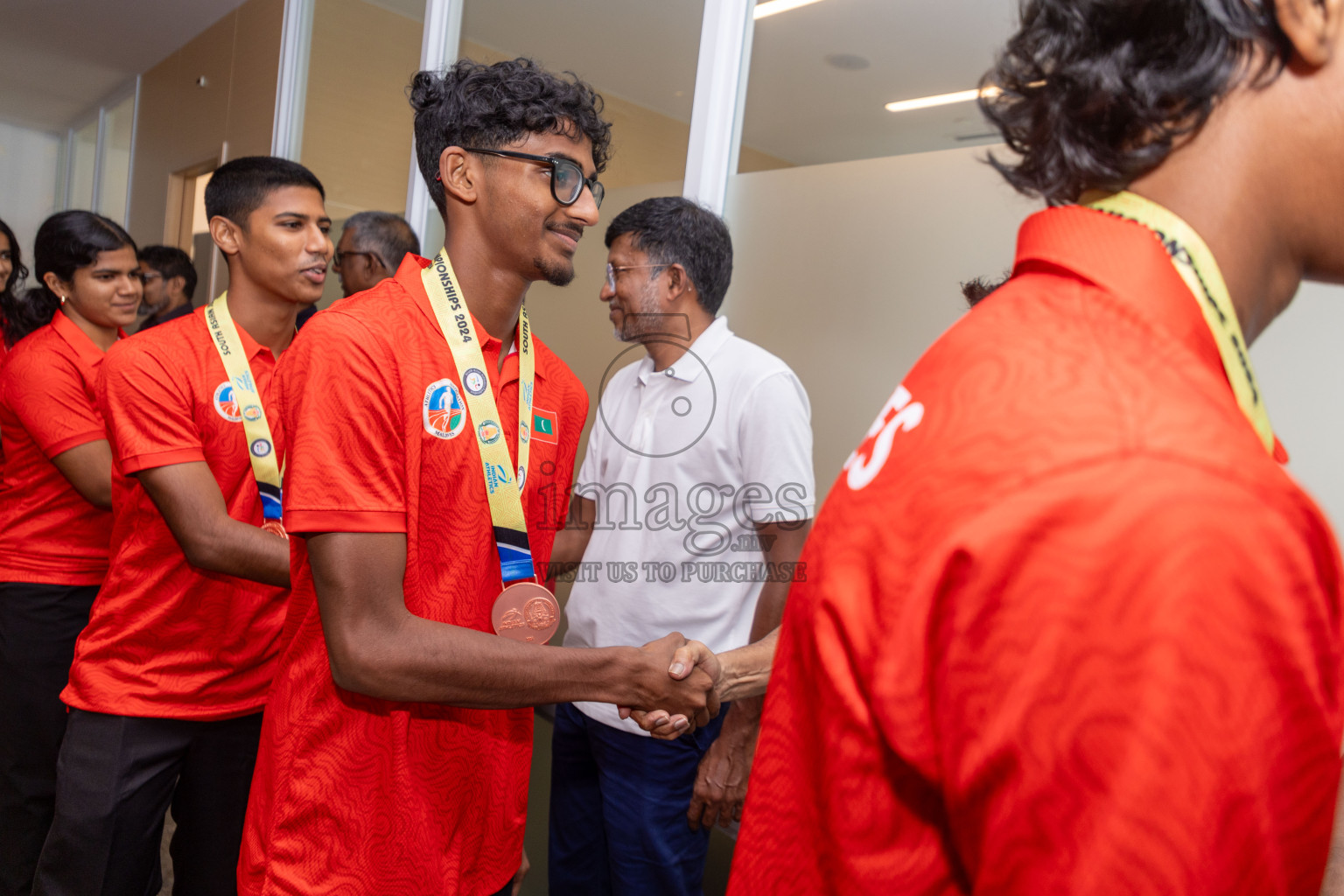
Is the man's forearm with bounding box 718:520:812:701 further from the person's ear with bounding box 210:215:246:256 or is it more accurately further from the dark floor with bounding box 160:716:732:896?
the person's ear with bounding box 210:215:246:256

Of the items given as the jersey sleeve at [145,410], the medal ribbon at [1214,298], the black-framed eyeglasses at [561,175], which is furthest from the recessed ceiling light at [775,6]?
the medal ribbon at [1214,298]

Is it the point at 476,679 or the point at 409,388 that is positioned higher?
the point at 409,388

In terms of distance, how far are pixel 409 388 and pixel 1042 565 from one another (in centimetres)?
100

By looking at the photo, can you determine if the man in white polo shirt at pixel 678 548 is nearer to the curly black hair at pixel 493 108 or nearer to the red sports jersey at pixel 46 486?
the curly black hair at pixel 493 108

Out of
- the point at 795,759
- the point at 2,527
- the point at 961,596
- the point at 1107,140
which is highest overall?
the point at 1107,140

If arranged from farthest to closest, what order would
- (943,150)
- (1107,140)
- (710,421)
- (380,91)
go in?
(380,91)
(710,421)
(943,150)
(1107,140)

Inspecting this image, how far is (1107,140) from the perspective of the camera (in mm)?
492

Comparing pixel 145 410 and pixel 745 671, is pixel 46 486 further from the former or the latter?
pixel 745 671

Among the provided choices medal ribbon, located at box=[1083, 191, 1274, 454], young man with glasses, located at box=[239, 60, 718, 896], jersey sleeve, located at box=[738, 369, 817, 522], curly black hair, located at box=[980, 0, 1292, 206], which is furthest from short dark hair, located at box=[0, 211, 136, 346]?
medal ribbon, located at box=[1083, 191, 1274, 454]

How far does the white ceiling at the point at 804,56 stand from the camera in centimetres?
186

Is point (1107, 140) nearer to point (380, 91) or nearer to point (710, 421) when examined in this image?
point (710, 421)

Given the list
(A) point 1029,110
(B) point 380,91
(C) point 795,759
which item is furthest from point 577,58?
(C) point 795,759

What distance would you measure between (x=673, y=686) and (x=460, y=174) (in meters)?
0.94

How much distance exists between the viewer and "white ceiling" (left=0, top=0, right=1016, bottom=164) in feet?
6.12
